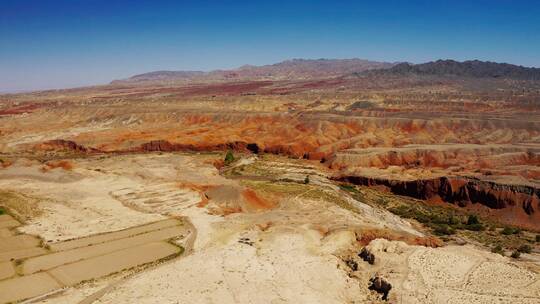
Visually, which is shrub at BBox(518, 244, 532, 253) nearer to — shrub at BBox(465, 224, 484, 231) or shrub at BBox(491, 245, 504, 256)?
shrub at BBox(491, 245, 504, 256)

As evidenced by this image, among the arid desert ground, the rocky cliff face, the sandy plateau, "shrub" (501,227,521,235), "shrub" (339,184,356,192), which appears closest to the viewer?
the sandy plateau

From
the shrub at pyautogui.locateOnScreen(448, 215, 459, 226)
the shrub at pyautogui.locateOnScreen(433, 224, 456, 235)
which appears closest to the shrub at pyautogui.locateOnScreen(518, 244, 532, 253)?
the shrub at pyautogui.locateOnScreen(433, 224, 456, 235)

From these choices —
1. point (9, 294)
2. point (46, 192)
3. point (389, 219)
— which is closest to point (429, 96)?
point (389, 219)

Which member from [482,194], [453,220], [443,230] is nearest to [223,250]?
[443,230]

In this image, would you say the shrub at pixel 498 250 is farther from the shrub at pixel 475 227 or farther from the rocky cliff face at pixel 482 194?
the rocky cliff face at pixel 482 194

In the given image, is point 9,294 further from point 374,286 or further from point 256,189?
point 256,189

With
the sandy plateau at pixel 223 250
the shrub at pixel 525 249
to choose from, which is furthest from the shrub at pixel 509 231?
the sandy plateau at pixel 223 250

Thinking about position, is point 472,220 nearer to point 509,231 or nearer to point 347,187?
point 509,231
